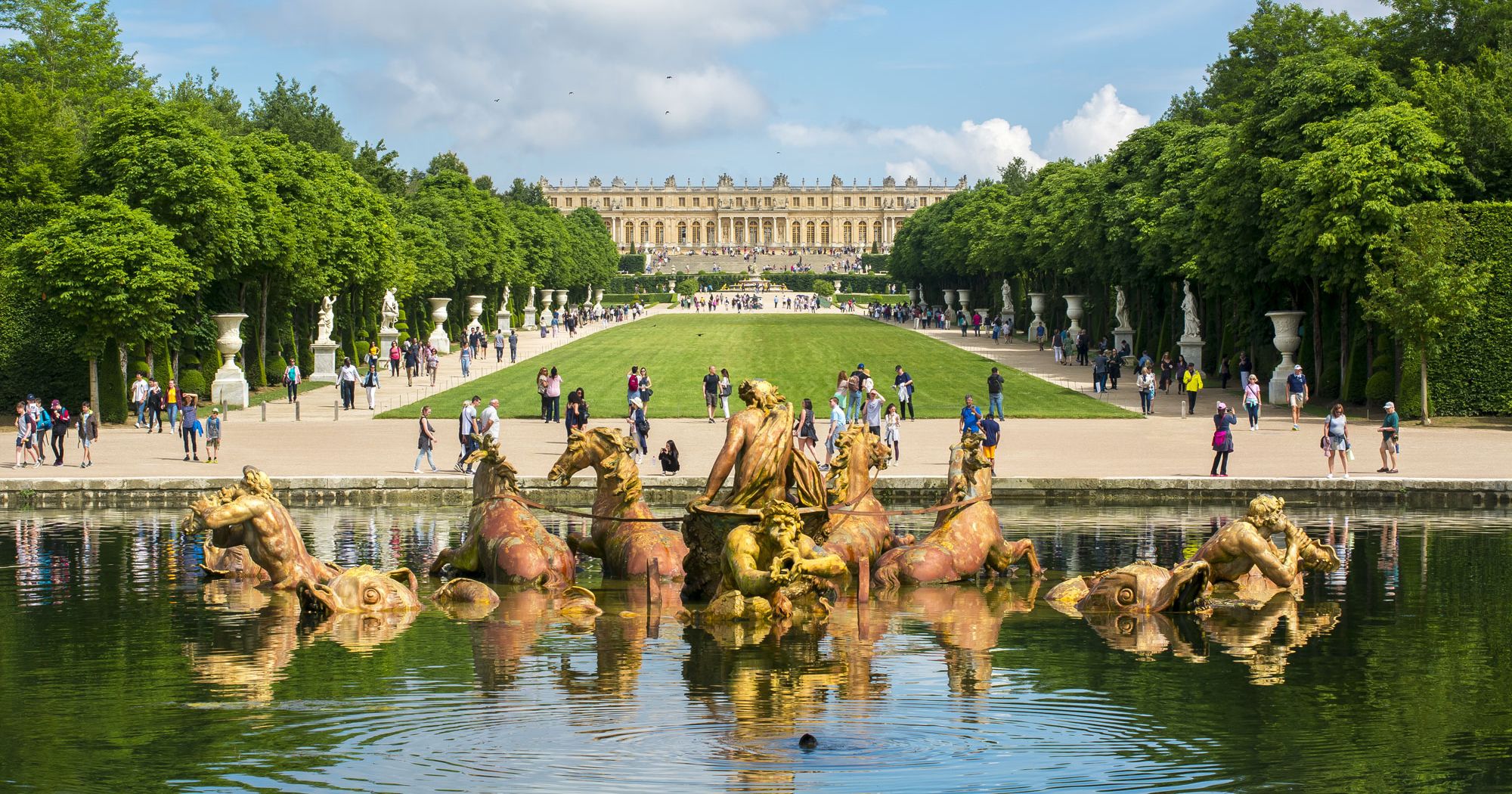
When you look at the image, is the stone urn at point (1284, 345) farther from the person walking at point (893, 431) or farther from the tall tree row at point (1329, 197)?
the person walking at point (893, 431)

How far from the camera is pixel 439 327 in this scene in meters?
72.3

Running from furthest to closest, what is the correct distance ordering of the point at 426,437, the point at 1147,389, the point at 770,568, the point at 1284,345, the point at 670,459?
1. the point at 1284,345
2. the point at 1147,389
3. the point at 426,437
4. the point at 670,459
5. the point at 770,568

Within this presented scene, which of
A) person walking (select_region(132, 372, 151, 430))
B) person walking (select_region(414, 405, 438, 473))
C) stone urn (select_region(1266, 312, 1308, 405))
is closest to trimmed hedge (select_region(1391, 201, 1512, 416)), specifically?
stone urn (select_region(1266, 312, 1308, 405))

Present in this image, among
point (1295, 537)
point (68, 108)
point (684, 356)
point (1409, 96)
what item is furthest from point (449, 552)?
point (68, 108)

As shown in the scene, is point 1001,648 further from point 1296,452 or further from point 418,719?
point 1296,452

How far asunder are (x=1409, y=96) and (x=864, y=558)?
108ft

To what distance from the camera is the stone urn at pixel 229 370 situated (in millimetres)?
42875

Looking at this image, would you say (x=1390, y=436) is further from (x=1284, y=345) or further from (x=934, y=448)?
(x=1284, y=345)

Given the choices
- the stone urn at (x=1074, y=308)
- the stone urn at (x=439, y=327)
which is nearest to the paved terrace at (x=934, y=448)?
the stone urn at (x=1074, y=308)

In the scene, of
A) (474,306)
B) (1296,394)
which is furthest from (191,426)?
(474,306)

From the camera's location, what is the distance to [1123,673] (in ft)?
43.0

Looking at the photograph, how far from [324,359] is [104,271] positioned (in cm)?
1846

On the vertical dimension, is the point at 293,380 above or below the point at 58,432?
above

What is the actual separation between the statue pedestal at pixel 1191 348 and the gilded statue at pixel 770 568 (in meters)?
39.0
